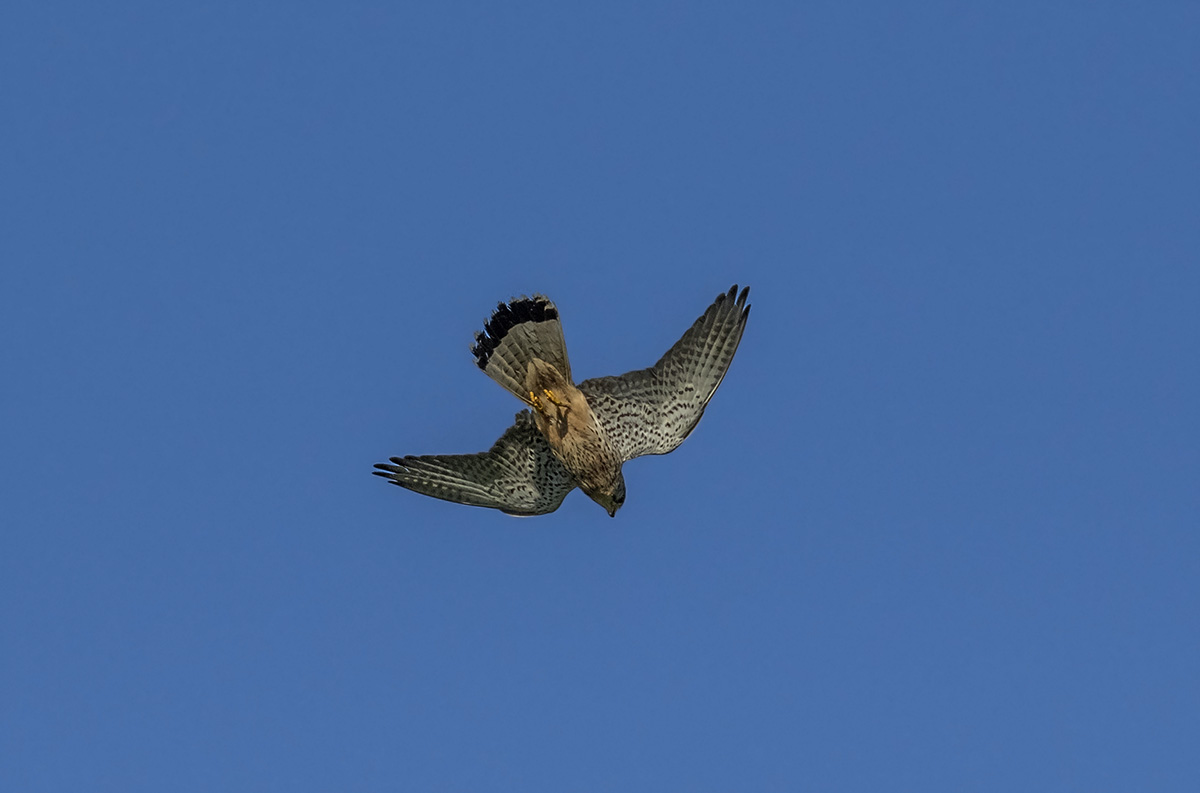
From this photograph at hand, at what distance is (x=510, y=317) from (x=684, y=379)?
1998 millimetres

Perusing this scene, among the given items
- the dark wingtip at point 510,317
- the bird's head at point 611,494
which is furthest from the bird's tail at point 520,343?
the bird's head at point 611,494

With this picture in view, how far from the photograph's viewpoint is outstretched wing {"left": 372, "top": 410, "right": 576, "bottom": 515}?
1462cm

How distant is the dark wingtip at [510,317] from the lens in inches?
552

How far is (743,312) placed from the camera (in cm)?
1480

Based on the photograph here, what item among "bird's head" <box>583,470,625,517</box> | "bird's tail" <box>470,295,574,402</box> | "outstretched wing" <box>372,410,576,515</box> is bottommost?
"bird's head" <box>583,470,625,517</box>

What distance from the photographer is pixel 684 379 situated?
584 inches

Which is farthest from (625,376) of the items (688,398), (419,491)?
(419,491)

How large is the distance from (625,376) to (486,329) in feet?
5.18

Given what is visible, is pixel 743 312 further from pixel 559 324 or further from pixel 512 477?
pixel 512 477

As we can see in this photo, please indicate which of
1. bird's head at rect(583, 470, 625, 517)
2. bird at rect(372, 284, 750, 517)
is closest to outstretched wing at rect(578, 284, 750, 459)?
bird at rect(372, 284, 750, 517)

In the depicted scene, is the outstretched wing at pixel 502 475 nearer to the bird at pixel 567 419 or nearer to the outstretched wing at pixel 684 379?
the bird at pixel 567 419

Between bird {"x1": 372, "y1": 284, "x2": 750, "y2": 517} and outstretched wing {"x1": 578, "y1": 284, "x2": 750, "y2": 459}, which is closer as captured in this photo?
bird {"x1": 372, "y1": 284, "x2": 750, "y2": 517}

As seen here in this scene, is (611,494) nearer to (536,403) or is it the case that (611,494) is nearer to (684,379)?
(536,403)

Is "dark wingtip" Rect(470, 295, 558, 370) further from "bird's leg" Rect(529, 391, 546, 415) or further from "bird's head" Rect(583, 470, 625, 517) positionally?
"bird's head" Rect(583, 470, 625, 517)
